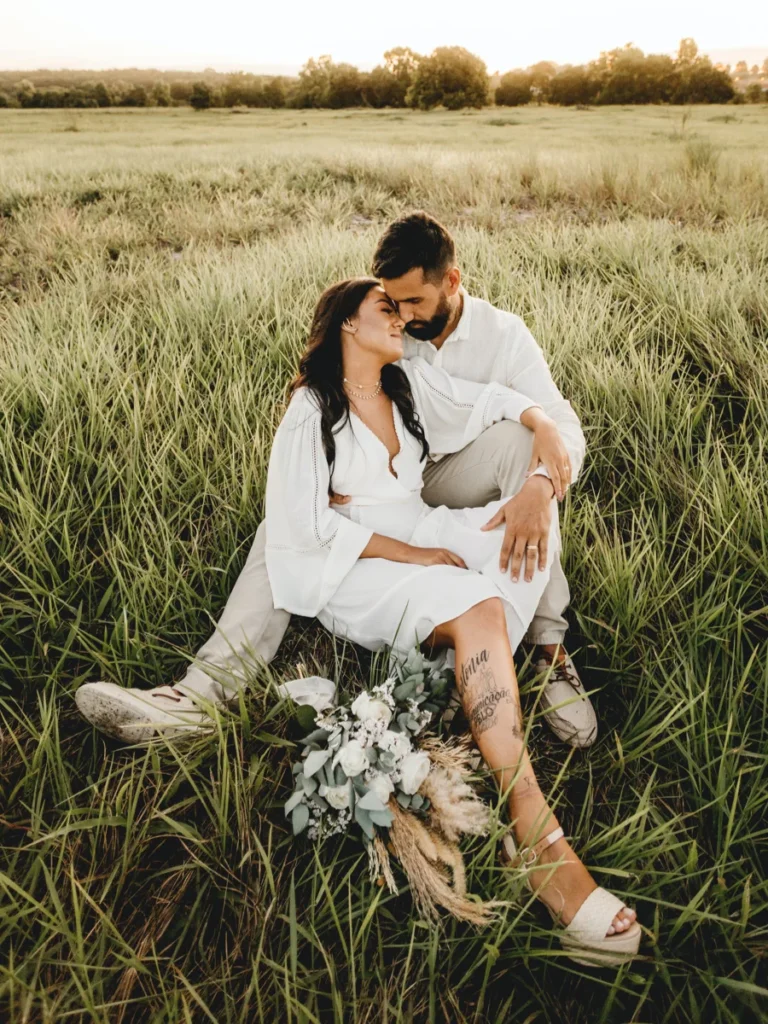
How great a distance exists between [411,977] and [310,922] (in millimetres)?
251

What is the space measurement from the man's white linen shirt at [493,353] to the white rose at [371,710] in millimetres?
1234

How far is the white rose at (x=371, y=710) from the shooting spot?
1.50 meters

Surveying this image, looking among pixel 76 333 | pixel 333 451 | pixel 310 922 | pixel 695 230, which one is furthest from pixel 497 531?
pixel 695 230

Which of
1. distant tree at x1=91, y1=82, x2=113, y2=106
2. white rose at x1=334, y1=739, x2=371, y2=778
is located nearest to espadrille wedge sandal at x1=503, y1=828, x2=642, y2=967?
white rose at x1=334, y1=739, x2=371, y2=778

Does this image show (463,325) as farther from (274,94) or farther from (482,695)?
(274,94)

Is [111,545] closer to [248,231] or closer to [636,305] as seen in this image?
[636,305]

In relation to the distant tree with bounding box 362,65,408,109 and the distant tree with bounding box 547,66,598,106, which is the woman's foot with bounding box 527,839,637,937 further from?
the distant tree with bounding box 362,65,408,109

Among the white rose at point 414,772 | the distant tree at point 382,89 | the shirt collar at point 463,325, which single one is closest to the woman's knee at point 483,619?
the white rose at point 414,772

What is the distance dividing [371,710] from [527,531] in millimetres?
783

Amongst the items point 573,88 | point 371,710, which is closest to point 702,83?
point 573,88

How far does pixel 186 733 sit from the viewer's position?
5.31 ft

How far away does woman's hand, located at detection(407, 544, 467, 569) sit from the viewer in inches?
76.3

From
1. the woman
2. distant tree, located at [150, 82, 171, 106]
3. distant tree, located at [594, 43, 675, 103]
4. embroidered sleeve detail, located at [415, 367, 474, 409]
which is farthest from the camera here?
distant tree, located at [150, 82, 171, 106]

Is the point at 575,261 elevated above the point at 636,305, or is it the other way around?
the point at 575,261
